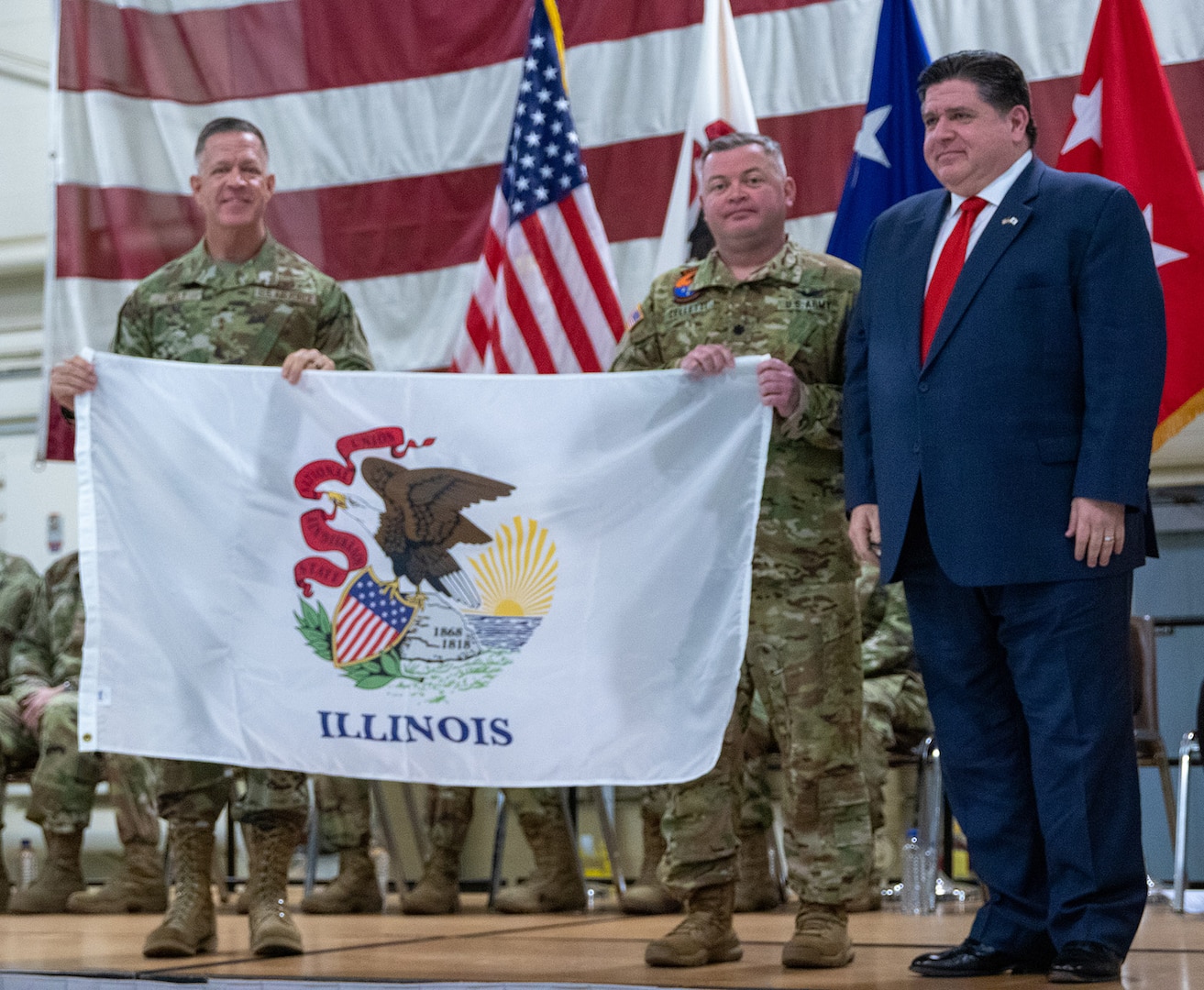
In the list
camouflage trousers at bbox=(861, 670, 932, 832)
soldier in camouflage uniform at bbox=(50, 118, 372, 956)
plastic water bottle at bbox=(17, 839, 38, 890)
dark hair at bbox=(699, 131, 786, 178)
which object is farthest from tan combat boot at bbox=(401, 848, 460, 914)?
dark hair at bbox=(699, 131, 786, 178)

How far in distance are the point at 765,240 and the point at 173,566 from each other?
5.35ft

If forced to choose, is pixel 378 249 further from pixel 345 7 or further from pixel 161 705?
pixel 161 705

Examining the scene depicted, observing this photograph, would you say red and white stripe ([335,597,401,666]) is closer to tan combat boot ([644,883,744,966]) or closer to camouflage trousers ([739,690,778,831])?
tan combat boot ([644,883,744,966])

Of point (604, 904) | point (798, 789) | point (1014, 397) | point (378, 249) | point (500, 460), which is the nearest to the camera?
point (1014, 397)

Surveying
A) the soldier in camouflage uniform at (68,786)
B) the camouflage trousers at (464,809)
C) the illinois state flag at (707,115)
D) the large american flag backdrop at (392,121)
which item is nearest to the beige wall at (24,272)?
the large american flag backdrop at (392,121)

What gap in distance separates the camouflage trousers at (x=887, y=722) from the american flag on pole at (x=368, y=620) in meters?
1.95

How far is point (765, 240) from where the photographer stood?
3.70m

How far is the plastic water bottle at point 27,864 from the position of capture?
7.21m

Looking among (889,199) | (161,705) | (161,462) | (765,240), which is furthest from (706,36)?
(161,705)

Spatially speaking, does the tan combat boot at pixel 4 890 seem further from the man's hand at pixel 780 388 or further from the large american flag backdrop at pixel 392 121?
the man's hand at pixel 780 388

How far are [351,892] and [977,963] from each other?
2841 millimetres

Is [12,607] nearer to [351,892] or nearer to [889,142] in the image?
[351,892]

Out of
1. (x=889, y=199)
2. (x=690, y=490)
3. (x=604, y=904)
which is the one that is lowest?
(x=604, y=904)

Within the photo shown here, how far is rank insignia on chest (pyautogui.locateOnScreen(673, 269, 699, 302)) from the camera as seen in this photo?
3.78 metres
